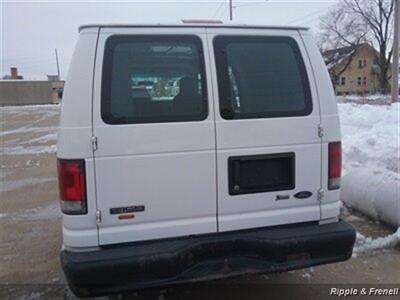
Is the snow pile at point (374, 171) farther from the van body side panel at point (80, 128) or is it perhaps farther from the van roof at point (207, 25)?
the van body side panel at point (80, 128)

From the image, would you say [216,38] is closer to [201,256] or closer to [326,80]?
[326,80]

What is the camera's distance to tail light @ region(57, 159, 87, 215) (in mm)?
3275

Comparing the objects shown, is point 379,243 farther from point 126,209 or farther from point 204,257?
point 126,209

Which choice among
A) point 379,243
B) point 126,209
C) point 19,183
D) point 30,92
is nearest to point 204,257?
point 126,209

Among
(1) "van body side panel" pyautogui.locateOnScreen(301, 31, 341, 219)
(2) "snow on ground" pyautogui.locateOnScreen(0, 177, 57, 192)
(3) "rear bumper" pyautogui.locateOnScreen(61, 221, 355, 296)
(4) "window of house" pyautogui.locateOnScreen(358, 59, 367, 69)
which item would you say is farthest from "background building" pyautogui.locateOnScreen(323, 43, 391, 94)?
(3) "rear bumper" pyautogui.locateOnScreen(61, 221, 355, 296)

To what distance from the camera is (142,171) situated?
3393 millimetres

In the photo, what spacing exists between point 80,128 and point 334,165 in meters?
2.10

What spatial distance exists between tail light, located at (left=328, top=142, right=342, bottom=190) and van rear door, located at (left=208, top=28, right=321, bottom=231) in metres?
0.12

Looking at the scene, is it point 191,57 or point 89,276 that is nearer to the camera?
point 89,276

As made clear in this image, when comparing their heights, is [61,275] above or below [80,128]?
below

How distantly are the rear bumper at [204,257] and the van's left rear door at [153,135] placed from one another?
0.13m

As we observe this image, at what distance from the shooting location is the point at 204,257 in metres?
3.51

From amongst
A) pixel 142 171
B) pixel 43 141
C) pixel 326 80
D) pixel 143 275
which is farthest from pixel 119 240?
pixel 43 141

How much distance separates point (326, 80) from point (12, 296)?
349 centimetres
